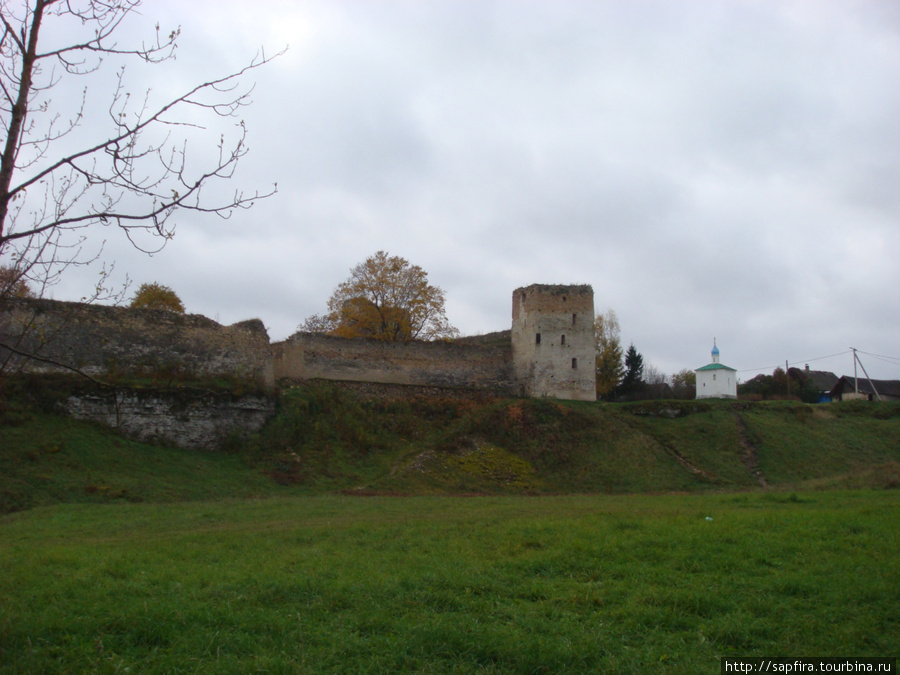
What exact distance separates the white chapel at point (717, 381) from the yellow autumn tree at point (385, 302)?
52.5 feet

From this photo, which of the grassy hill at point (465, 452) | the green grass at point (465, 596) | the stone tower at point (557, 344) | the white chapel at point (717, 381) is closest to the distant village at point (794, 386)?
the white chapel at point (717, 381)

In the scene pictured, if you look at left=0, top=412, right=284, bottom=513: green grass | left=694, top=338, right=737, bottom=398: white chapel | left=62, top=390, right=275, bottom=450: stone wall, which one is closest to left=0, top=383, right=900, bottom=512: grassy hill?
left=0, top=412, right=284, bottom=513: green grass

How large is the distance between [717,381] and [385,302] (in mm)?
19682

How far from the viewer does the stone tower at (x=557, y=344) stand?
3516cm

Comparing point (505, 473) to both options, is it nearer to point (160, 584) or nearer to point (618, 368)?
point (160, 584)

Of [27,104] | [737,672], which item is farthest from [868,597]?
[27,104]

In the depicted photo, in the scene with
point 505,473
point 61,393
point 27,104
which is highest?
point 27,104

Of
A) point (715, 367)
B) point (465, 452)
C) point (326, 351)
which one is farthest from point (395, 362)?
point (715, 367)

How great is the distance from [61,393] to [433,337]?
23.8 meters

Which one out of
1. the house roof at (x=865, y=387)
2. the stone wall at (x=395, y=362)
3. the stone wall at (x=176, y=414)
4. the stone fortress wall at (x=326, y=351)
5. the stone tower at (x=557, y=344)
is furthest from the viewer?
the house roof at (x=865, y=387)

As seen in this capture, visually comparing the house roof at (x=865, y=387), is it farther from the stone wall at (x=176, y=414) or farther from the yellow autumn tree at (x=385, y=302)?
the stone wall at (x=176, y=414)

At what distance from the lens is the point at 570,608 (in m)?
6.93

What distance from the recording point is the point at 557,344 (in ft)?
116

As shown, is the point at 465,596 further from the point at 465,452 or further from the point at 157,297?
the point at 157,297
